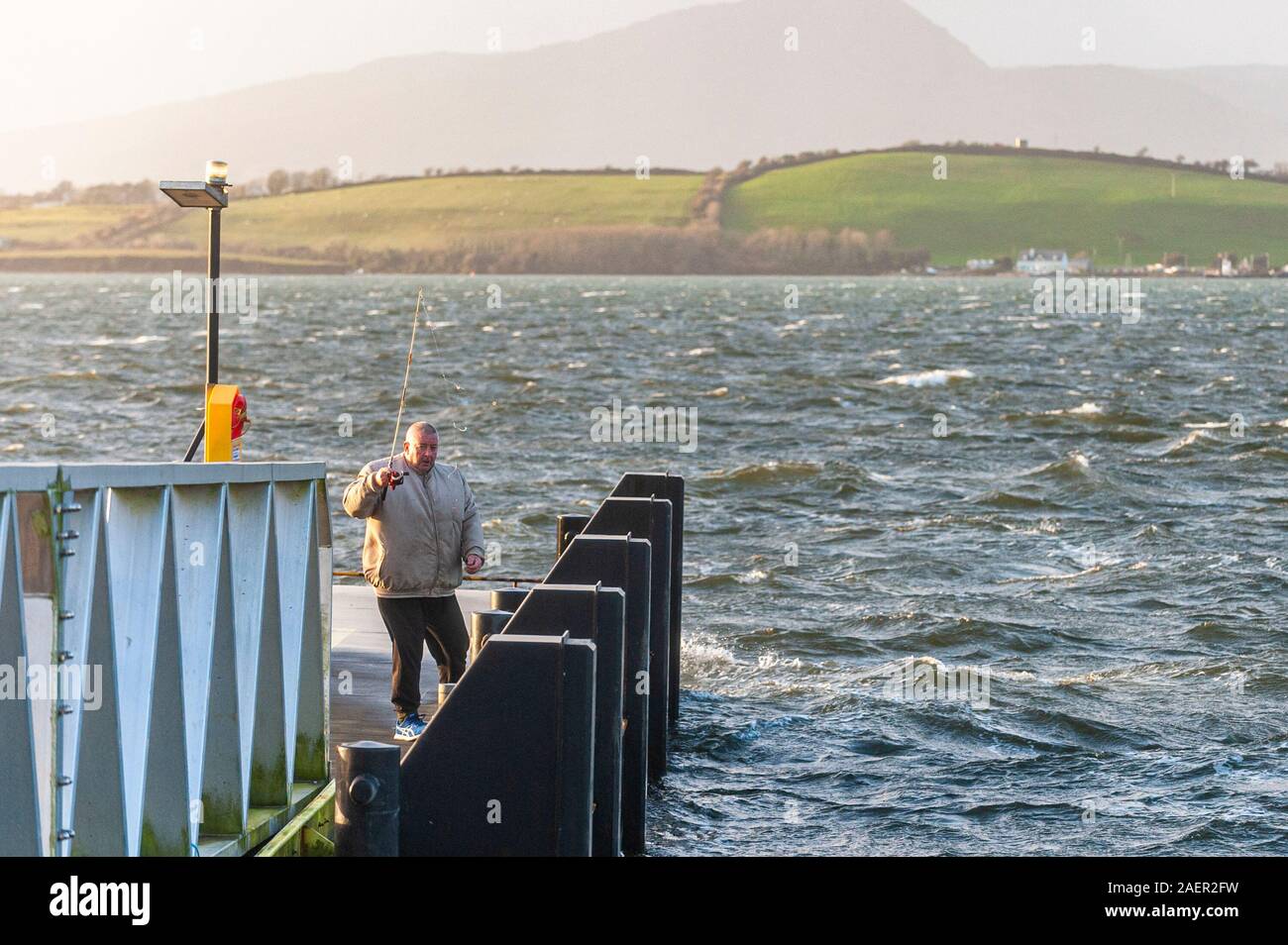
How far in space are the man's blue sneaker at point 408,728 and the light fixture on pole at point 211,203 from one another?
224 cm

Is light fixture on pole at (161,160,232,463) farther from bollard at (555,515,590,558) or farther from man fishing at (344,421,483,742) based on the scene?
bollard at (555,515,590,558)

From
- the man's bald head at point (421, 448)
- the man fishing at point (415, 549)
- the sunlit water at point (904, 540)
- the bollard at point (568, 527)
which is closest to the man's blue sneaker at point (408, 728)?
the man fishing at point (415, 549)

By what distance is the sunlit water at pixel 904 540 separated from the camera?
1313 cm

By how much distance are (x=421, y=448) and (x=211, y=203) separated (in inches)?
94.3

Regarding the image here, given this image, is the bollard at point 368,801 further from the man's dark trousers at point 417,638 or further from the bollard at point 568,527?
the bollard at point 568,527

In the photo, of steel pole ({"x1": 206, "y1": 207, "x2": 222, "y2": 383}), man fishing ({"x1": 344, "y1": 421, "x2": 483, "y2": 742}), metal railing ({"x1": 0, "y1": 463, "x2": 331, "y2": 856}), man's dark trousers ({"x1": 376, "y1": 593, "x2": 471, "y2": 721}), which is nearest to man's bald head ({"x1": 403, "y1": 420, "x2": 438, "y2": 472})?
man fishing ({"x1": 344, "y1": 421, "x2": 483, "y2": 742})

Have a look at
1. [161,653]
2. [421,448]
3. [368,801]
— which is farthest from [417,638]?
[161,653]

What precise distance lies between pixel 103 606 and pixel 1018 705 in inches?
436

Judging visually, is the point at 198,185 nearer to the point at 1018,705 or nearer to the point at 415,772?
the point at 415,772

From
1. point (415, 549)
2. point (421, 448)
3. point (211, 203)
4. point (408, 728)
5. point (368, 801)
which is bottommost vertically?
point (408, 728)

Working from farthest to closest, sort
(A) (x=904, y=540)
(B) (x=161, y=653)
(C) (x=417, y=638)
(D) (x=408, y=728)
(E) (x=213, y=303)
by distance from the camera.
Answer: (A) (x=904, y=540) < (E) (x=213, y=303) < (C) (x=417, y=638) < (D) (x=408, y=728) < (B) (x=161, y=653)

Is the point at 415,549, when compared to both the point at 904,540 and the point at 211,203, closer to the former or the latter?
the point at 211,203

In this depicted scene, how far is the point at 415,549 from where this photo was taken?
10.4 meters

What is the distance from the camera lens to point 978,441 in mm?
40250
